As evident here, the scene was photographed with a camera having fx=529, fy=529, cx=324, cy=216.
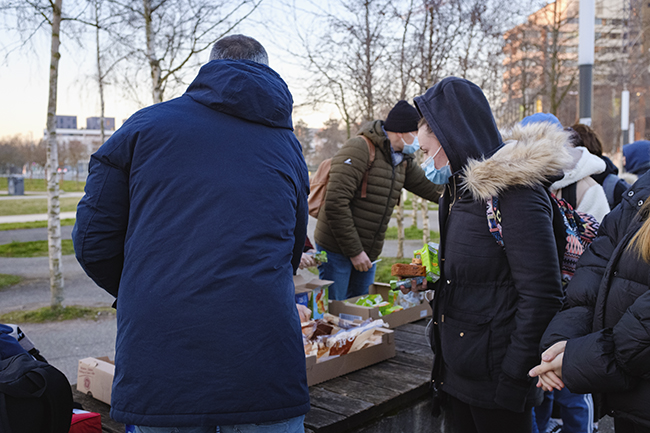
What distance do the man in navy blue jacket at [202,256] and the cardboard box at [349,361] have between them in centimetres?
111

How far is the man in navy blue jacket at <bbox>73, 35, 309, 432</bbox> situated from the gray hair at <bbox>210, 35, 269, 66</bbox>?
192 millimetres

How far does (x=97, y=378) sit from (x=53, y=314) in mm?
5172

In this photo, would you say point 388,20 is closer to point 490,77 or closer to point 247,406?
point 490,77

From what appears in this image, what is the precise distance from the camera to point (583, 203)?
11.9 feet

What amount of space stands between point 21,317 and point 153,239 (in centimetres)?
664

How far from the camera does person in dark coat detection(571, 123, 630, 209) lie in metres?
4.02

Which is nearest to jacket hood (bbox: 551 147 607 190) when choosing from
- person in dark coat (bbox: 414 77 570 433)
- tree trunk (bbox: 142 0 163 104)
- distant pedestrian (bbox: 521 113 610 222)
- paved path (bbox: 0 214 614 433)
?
distant pedestrian (bbox: 521 113 610 222)

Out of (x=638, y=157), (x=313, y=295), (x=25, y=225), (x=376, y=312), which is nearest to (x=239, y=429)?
(x=313, y=295)

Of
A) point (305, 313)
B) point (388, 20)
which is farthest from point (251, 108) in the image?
point (388, 20)

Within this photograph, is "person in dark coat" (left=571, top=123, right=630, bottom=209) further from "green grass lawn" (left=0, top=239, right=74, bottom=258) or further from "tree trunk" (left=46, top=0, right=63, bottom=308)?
"green grass lawn" (left=0, top=239, right=74, bottom=258)

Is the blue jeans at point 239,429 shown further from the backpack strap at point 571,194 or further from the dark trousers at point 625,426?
the backpack strap at point 571,194

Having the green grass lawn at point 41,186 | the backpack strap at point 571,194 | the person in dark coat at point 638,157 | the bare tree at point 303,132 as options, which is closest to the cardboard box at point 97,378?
the backpack strap at point 571,194

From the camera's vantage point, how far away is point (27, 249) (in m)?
13.1

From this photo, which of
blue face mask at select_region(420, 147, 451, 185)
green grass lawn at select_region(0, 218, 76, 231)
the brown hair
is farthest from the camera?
green grass lawn at select_region(0, 218, 76, 231)
